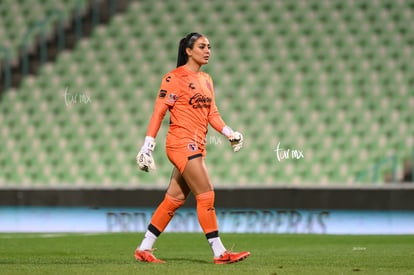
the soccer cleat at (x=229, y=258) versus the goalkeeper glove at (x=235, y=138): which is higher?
the goalkeeper glove at (x=235, y=138)

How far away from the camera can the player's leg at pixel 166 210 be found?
7855 mm

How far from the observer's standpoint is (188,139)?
7.70m

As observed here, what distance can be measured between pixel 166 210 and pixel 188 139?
0.63m

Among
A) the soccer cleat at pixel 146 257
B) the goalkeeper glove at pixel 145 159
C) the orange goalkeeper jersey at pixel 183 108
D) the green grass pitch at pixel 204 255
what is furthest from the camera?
the soccer cleat at pixel 146 257

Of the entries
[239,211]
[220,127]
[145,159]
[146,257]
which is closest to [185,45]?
[220,127]

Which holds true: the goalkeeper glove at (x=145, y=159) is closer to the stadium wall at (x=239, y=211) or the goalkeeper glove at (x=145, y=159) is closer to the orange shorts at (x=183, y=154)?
the orange shorts at (x=183, y=154)

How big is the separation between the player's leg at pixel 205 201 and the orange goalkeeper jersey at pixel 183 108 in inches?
8.4

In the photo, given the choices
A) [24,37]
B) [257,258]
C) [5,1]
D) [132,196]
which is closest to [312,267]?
[257,258]

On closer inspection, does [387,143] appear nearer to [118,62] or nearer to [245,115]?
[245,115]

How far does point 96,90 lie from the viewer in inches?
696

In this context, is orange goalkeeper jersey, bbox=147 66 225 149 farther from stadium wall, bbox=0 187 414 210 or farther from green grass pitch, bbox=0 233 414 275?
stadium wall, bbox=0 187 414 210

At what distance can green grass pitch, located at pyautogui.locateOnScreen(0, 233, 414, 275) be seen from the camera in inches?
284

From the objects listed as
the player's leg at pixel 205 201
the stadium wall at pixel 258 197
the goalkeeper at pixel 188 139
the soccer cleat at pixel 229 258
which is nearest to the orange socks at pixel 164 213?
the goalkeeper at pixel 188 139

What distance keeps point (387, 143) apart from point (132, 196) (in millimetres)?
4331
